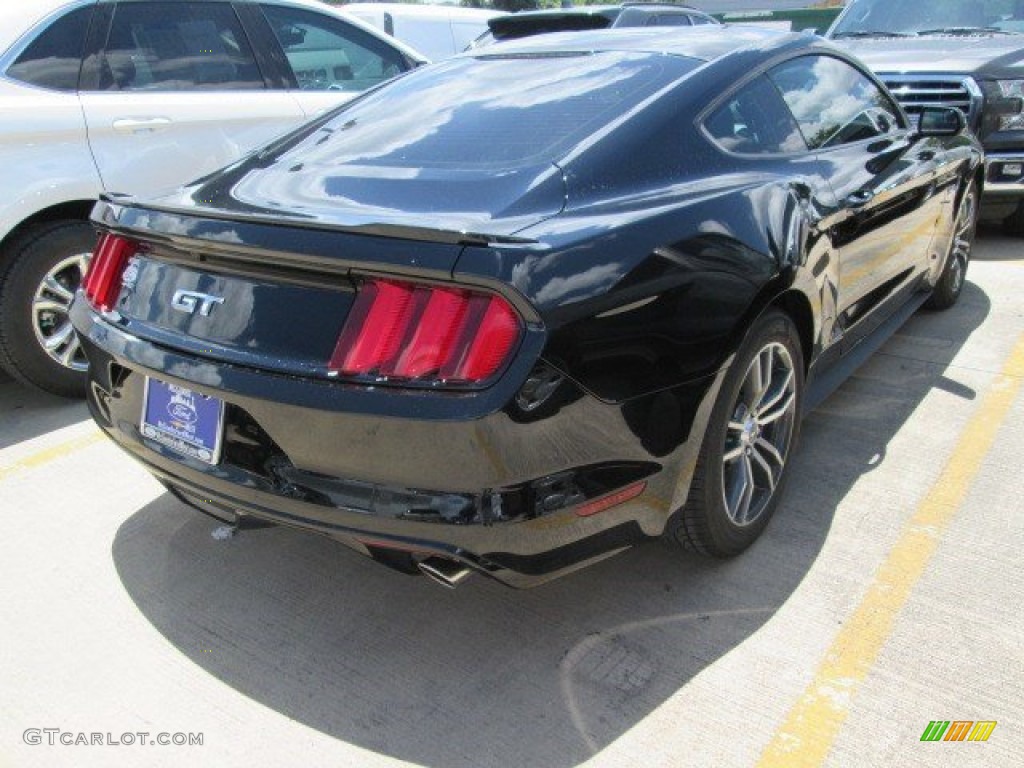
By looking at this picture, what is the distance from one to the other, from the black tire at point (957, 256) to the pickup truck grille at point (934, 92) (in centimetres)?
150

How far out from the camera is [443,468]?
194 centimetres

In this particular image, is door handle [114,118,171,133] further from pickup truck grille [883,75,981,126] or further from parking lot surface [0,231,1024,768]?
pickup truck grille [883,75,981,126]

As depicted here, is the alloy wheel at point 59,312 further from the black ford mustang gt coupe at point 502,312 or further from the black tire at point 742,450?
the black tire at point 742,450

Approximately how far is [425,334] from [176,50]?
11.1ft

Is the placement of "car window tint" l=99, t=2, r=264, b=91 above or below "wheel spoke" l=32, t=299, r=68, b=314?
above

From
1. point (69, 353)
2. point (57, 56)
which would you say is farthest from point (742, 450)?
point (57, 56)

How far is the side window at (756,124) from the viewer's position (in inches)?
107

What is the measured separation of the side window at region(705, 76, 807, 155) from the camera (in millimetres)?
2715

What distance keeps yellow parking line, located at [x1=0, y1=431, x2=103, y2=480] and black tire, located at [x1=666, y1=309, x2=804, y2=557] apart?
2.58 meters

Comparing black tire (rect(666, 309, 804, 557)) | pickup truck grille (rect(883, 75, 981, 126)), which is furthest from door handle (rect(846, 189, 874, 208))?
pickup truck grille (rect(883, 75, 981, 126))

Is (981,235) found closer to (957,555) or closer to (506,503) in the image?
(957,555)

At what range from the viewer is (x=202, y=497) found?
7.66ft

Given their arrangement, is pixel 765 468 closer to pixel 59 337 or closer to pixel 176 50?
pixel 59 337

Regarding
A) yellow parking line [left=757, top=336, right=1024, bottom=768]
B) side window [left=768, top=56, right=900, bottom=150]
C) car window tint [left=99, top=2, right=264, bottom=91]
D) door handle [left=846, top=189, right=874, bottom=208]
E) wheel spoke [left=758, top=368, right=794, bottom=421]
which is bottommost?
yellow parking line [left=757, top=336, right=1024, bottom=768]
